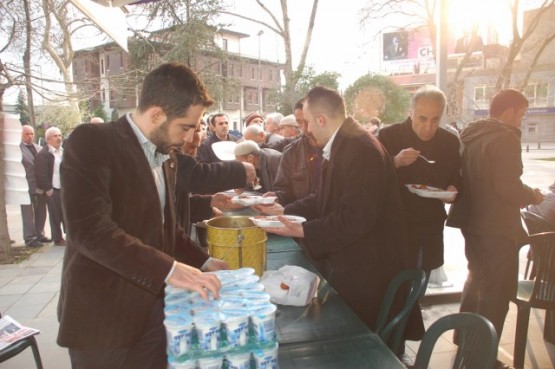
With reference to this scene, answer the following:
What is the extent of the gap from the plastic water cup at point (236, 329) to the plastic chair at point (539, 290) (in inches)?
107

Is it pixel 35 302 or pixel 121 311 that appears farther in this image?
pixel 35 302

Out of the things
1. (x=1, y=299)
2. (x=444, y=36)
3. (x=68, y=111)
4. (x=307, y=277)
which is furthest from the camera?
(x=68, y=111)

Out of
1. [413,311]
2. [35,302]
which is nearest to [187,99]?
[413,311]

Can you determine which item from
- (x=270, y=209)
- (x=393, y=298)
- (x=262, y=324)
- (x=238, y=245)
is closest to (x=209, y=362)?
(x=262, y=324)

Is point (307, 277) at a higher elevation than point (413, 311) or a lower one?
higher

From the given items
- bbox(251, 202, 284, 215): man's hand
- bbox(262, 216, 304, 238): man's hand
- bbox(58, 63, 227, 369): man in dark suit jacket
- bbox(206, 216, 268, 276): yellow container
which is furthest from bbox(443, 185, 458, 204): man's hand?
bbox(58, 63, 227, 369): man in dark suit jacket

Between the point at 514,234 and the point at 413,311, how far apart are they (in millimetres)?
1228

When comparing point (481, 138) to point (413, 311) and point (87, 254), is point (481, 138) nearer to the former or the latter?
point (413, 311)

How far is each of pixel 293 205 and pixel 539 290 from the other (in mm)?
2013

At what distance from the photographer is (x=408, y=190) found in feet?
11.4

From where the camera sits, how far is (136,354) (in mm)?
1871

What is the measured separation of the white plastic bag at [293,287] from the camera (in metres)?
2.06

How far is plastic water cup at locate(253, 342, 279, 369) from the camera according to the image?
51.6 inches

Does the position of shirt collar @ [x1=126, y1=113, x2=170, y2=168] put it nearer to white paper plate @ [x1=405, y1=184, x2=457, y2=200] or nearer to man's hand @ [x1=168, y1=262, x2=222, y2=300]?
man's hand @ [x1=168, y1=262, x2=222, y2=300]
